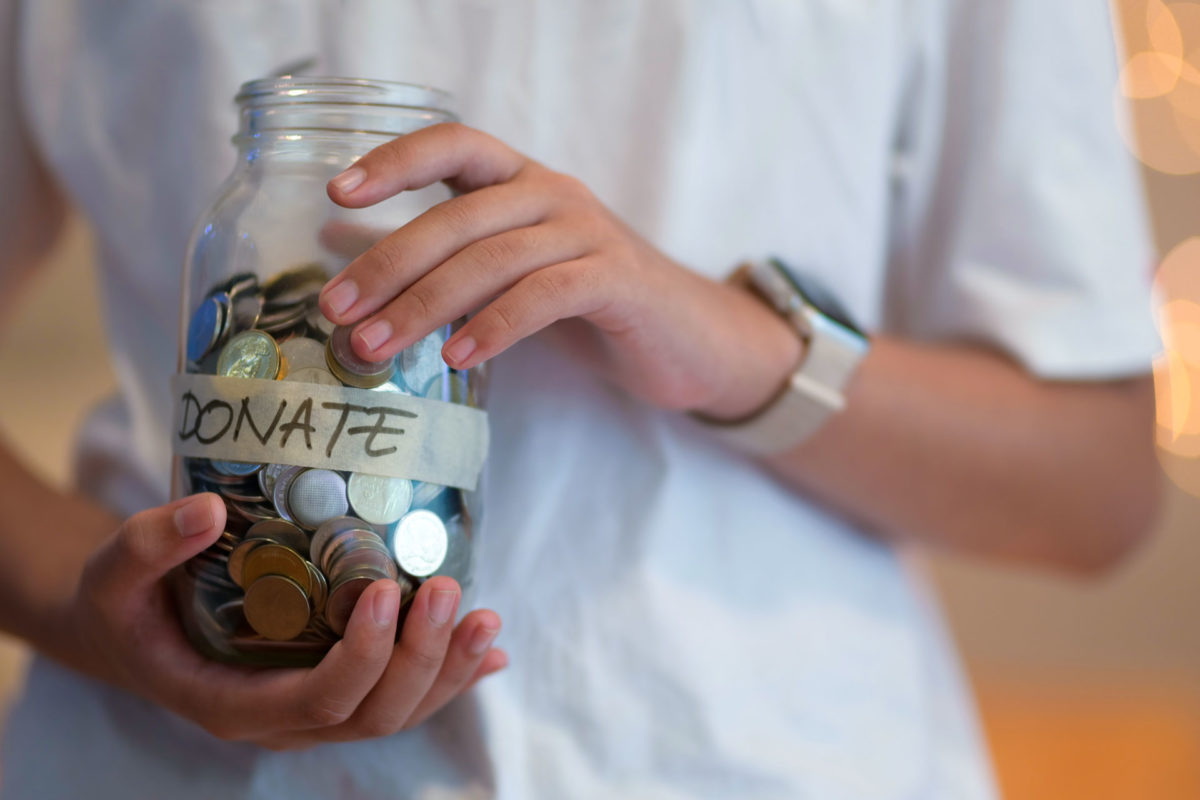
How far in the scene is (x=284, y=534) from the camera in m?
0.41

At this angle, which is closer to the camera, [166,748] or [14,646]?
Result: [166,748]

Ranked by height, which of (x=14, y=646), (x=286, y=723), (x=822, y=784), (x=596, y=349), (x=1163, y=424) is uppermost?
(x=596, y=349)

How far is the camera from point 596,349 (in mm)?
542

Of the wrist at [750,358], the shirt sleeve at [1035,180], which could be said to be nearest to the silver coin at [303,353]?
the wrist at [750,358]

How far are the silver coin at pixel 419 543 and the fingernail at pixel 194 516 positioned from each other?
72 mm

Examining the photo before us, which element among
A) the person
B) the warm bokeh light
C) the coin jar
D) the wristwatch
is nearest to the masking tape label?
the coin jar

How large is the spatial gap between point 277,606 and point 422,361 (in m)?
0.12

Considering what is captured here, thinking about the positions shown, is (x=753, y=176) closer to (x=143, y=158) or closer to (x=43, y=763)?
(x=143, y=158)

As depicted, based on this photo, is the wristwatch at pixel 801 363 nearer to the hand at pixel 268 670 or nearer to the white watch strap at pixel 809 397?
the white watch strap at pixel 809 397

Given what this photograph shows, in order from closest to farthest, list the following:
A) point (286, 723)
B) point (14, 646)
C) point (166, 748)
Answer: point (286, 723)
point (166, 748)
point (14, 646)

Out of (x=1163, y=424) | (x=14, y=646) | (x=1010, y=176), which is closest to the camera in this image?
(x=1010, y=176)

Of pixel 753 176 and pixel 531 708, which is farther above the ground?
pixel 753 176

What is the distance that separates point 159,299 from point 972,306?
54 centimetres

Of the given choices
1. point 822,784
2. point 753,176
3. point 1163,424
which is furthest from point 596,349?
point 1163,424
